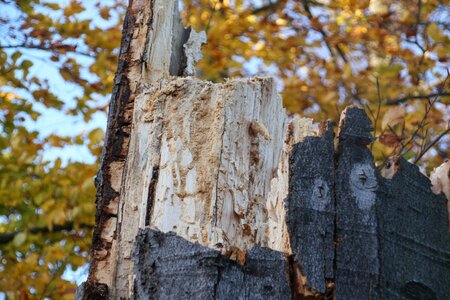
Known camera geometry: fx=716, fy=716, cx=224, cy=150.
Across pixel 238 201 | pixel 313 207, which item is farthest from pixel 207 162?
pixel 313 207

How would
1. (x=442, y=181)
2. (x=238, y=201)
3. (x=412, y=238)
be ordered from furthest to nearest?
(x=238, y=201)
(x=442, y=181)
(x=412, y=238)

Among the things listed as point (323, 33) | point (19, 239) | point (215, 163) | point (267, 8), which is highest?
point (267, 8)

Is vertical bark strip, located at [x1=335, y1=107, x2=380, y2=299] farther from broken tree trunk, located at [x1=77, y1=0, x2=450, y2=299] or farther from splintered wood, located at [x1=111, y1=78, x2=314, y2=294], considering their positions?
splintered wood, located at [x1=111, y1=78, x2=314, y2=294]

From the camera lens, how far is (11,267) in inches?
224

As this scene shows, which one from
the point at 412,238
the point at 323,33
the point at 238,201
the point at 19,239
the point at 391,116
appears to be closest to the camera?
the point at 412,238

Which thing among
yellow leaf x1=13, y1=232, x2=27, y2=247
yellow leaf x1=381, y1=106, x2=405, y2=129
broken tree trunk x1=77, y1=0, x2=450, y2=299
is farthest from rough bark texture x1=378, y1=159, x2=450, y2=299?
yellow leaf x1=13, y1=232, x2=27, y2=247

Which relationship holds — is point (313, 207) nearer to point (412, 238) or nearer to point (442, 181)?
point (412, 238)

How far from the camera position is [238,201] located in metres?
2.28

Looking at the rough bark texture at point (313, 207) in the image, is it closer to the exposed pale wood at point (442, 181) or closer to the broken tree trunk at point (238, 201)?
the broken tree trunk at point (238, 201)

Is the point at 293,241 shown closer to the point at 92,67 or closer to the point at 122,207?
the point at 122,207

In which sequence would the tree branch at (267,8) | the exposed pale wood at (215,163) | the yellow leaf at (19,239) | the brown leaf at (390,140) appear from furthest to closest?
the tree branch at (267,8)
the yellow leaf at (19,239)
the brown leaf at (390,140)
the exposed pale wood at (215,163)

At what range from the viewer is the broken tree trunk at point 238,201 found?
5.97 ft

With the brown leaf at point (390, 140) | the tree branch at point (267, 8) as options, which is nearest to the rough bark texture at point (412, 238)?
the brown leaf at point (390, 140)

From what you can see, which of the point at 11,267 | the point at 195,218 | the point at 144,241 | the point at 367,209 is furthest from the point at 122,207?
the point at 11,267
